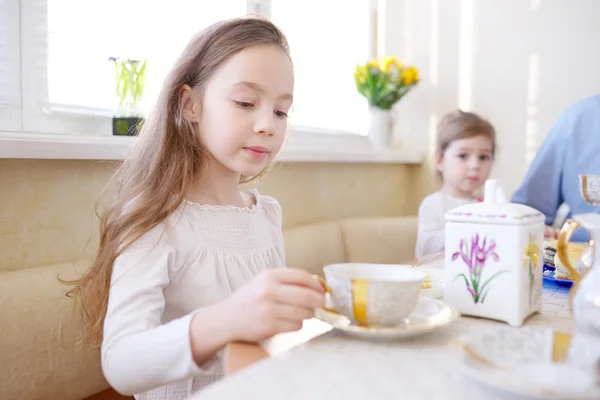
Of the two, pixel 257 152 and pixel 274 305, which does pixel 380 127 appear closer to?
pixel 257 152

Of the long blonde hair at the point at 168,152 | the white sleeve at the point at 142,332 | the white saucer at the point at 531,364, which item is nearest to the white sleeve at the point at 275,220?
the long blonde hair at the point at 168,152

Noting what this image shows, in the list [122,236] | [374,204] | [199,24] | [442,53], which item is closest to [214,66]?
[122,236]

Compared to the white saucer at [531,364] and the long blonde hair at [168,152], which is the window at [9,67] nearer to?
the long blonde hair at [168,152]

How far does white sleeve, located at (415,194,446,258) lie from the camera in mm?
2160

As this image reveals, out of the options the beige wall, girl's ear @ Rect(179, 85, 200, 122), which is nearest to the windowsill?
the beige wall

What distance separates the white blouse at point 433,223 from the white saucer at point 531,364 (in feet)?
5.20

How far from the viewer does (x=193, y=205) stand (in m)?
1.06

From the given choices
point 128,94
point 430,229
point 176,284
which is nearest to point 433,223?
point 430,229

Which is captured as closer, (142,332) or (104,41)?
(142,332)

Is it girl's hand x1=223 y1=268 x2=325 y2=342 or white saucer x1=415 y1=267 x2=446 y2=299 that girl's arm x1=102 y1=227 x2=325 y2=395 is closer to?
girl's hand x1=223 y1=268 x2=325 y2=342

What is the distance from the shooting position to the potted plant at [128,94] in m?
1.55

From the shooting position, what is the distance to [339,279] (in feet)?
2.07

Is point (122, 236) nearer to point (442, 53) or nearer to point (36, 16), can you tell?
point (36, 16)

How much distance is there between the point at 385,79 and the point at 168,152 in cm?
171
